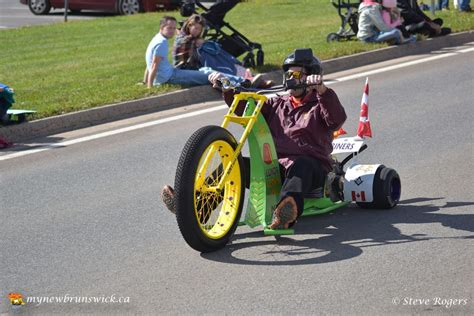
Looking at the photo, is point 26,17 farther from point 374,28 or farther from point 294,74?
point 294,74

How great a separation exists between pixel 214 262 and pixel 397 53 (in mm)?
11207

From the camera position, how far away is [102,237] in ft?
26.3

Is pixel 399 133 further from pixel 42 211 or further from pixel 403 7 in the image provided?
pixel 403 7

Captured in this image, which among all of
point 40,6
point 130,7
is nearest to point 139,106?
point 130,7

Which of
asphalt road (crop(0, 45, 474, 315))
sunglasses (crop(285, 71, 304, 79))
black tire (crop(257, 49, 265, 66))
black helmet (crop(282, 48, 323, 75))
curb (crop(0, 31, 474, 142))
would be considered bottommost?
asphalt road (crop(0, 45, 474, 315))

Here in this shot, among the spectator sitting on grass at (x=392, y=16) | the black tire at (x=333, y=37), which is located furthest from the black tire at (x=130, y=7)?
the spectator sitting on grass at (x=392, y=16)

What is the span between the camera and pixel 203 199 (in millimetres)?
7438

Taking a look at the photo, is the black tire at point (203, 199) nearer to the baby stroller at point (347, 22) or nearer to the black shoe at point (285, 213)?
the black shoe at point (285, 213)

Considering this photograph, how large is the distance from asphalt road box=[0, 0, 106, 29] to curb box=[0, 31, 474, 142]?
1094 cm

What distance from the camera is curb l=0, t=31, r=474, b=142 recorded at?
1247 cm

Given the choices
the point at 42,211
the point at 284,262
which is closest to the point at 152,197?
the point at 42,211

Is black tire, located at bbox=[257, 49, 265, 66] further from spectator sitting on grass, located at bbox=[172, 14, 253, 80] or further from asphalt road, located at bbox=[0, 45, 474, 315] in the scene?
asphalt road, located at bbox=[0, 45, 474, 315]

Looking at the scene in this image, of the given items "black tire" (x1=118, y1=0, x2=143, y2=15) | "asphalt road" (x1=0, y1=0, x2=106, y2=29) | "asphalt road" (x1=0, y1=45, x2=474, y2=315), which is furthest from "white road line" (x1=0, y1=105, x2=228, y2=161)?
"black tire" (x1=118, y1=0, x2=143, y2=15)

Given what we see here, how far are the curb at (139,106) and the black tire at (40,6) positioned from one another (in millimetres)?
12862
